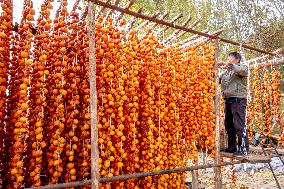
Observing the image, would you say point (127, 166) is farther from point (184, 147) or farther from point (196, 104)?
point (196, 104)

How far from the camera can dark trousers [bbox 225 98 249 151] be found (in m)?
5.23

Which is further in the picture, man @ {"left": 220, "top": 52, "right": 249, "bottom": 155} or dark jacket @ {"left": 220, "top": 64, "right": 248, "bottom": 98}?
dark jacket @ {"left": 220, "top": 64, "right": 248, "bottom": 98}

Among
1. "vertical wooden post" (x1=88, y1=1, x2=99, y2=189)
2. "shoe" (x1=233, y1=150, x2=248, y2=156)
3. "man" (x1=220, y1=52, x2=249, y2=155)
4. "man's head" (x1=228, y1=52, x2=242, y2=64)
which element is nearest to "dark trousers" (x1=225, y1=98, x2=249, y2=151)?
"man" (x1=220, y1=52, x2=249, y2=155)

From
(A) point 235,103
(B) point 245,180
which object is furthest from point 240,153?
(B) point 245,180

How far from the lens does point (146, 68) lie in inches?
183

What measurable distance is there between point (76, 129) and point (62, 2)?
147cm

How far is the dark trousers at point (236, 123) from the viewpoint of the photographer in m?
5.23

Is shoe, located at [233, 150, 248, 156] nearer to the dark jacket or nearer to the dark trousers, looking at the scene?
the dark trousers

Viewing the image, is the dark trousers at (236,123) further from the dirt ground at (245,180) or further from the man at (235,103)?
the dirt ground at (245,180)

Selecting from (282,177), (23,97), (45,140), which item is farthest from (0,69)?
(282,177)

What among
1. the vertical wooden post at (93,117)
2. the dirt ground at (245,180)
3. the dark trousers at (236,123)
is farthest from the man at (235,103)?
the vertical wooden post at (93,117)

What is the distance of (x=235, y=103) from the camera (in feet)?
17.5

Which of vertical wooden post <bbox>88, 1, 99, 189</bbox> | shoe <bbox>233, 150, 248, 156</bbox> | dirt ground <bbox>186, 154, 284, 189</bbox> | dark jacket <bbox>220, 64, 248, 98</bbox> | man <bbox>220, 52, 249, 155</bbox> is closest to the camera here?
vertical wooden post <bbox>88, 1, 99, 189</bbox>

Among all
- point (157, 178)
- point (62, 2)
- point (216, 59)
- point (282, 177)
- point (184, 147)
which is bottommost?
point (282, 177)
